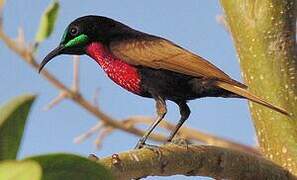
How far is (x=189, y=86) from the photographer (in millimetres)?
1220

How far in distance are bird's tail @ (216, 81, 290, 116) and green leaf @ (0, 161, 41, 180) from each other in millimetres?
839

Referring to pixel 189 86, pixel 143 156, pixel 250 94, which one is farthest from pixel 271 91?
pixel 143 156

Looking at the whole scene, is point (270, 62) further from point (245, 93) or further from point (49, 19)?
point (49, 19)

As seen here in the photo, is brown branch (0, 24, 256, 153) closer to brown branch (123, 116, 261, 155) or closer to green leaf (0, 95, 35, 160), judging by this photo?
brown branch (123, 116, 261, 155)

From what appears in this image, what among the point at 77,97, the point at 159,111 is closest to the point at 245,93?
the point at 159,111

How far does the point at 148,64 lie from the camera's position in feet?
4.08

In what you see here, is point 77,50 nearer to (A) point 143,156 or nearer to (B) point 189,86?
(B) point 189,86

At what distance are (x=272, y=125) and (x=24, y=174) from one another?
34.7 inches

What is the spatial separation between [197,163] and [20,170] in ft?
2.05

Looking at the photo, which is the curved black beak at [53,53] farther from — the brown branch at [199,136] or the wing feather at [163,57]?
the brown branch at [199,136]

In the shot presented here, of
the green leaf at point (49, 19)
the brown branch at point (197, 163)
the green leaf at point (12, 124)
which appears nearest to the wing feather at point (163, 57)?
the brown branch at point (197, 163)

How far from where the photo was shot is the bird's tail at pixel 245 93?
961 millimetres

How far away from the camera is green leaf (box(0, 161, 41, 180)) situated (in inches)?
5.4

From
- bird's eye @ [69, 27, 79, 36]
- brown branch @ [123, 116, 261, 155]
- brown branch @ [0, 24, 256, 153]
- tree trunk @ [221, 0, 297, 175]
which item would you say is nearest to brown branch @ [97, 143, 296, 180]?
tree trunk @ [221, 0, 297, 175]
